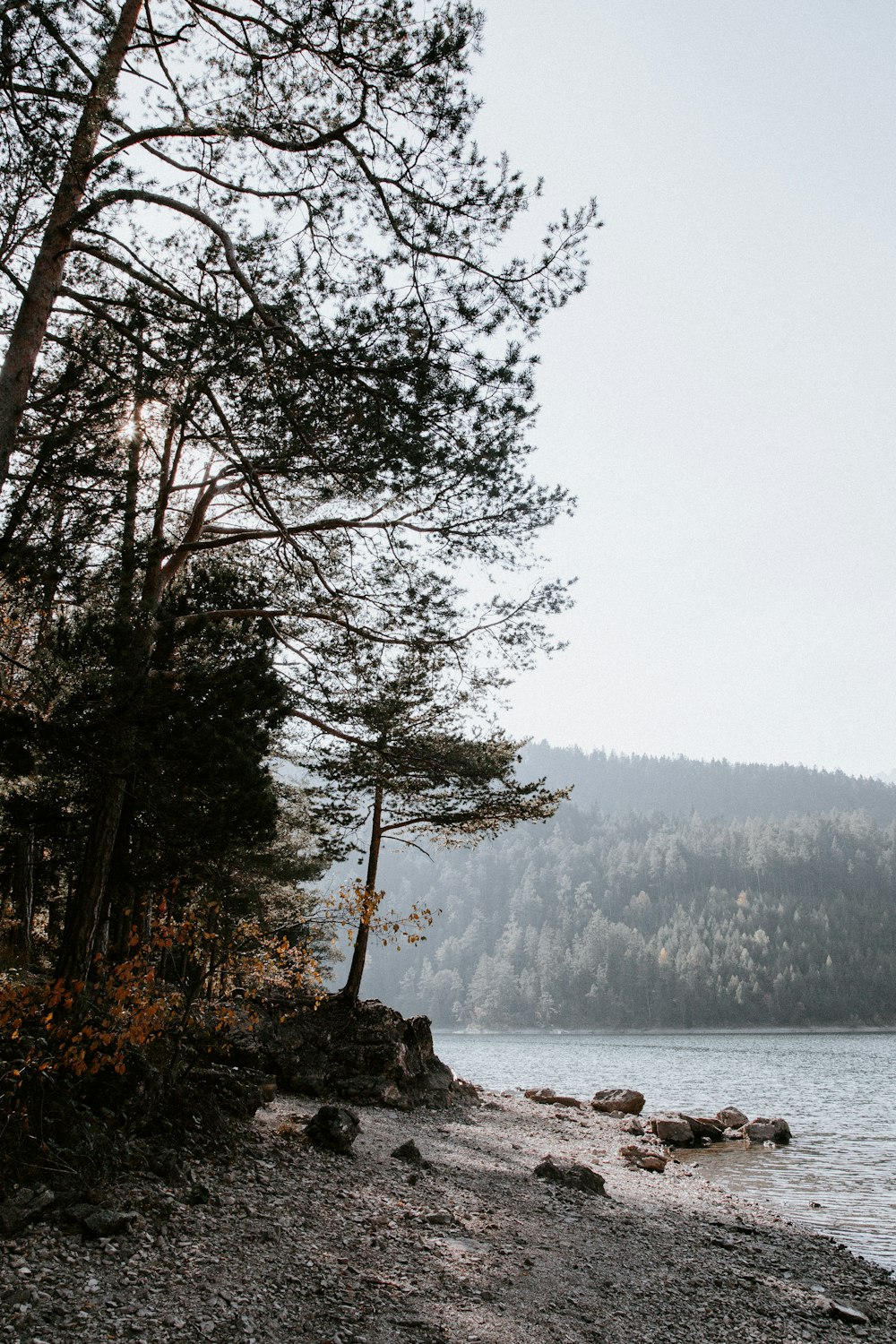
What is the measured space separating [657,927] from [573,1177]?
117 m

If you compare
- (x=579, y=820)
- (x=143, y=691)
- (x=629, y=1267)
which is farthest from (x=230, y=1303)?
(x=579, y=820)

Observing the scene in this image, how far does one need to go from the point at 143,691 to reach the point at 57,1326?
4.79 metres

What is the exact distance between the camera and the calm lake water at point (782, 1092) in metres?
13.6

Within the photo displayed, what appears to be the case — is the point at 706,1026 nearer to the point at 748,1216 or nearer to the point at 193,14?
the point at 748,1216

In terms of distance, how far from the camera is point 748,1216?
1110 centimetres

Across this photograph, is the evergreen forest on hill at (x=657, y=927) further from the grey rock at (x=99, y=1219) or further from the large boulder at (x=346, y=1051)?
the grey rock at (x=99, y=1219)

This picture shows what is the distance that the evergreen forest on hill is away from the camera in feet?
316

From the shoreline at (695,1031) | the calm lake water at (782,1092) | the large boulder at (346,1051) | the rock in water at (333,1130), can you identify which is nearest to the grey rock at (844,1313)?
the calm lake water at (782,1092)

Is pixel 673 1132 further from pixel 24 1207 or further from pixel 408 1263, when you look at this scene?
pixel 24 1207

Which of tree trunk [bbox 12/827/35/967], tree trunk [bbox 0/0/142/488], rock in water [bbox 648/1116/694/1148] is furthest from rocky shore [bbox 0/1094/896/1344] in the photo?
rock in water [bbox 648/1116/694/1148]

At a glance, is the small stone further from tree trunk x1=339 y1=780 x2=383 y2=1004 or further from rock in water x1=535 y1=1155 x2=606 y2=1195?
rock in water x1=535 y1=1155 x2=606 y2=1195

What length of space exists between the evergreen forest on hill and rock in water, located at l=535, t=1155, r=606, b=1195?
92.3 metres

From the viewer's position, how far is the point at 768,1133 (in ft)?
67.2

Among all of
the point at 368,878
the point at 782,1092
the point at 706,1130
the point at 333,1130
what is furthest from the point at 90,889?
the point at 782,1092
